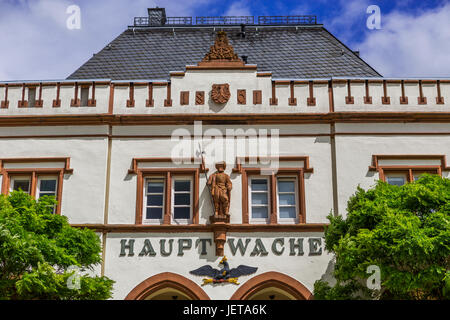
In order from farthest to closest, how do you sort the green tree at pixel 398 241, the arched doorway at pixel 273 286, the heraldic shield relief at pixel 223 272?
1. the heraldic shield relief at pixel 223 272
2. the arched doorway at pixel 273 286
3. the green tree at pixel 398 241

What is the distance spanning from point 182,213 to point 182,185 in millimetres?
914

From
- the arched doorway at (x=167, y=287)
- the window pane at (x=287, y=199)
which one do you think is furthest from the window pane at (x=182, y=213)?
the window pane at (x=287, y=199)

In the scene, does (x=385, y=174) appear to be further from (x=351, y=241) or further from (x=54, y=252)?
(x=54, y=252)

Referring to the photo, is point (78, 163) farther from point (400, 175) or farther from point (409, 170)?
point (409, 170)

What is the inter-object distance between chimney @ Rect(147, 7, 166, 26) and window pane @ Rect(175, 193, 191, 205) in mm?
11707

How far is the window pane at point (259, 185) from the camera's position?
22.0m

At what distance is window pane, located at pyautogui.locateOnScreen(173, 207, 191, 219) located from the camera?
71.1 ft

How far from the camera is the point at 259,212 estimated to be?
71.3ft

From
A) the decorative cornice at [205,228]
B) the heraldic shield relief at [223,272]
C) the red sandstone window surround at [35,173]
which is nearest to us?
the heraldic shield relief at [223,272]

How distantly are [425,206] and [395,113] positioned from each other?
577 centimetres

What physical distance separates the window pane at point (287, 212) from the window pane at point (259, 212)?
0.50 meters

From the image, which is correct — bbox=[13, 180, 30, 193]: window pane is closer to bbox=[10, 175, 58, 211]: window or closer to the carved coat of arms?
bbox=[10, 175, 58, 211]: window

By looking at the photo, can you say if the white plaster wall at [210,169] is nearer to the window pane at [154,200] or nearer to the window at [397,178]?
the window pane at [154,200]
